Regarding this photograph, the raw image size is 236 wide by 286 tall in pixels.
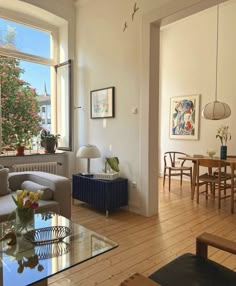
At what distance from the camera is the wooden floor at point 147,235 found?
2.13m

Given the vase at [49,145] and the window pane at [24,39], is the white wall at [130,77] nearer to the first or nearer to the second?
the vase at [49,145]

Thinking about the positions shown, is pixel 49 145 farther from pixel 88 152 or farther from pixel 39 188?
pixel 39 188

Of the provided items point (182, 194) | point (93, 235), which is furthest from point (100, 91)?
point (93, 235)

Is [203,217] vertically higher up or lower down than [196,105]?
lower down

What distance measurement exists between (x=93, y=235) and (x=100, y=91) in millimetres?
2800

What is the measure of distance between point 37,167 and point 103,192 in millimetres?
1453

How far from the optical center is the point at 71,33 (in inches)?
186

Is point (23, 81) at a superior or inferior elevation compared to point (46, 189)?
superior

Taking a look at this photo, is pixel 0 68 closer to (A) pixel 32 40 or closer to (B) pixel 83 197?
(A) pixel 32 40

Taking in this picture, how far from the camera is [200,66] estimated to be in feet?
18.7

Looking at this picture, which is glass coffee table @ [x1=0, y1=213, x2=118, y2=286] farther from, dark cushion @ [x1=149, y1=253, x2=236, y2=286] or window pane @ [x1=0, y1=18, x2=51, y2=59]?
window pane @ [x1=0, y1=18, x2=51, y2=59]

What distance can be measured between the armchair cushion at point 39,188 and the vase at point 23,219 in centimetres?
103

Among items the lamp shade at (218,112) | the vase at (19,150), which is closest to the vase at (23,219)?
the vase at (19,150)

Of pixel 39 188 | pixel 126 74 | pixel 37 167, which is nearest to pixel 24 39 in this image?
pixel 126 74
